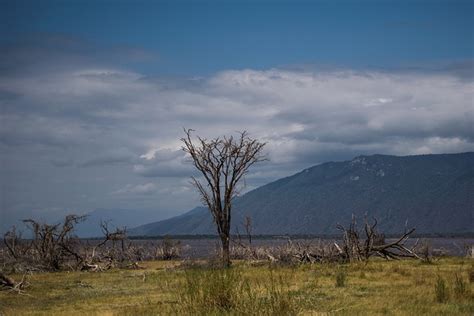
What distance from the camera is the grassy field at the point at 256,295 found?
1375 centimetres

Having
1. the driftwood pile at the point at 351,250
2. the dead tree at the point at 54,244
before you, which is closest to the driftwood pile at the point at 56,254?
the dead tree at the point at 54,244

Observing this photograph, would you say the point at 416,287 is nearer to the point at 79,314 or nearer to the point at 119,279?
the point at 79,314

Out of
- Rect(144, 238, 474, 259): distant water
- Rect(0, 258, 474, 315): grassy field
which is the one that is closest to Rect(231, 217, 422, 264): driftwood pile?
Rect(144, 238, 474, 259): distant water

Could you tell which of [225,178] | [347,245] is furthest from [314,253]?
[225,178]

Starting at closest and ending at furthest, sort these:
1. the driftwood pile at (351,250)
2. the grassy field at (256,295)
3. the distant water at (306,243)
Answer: the grassy field at (256,295), the driftwood pile at (351,250), the distant water at (306,243)

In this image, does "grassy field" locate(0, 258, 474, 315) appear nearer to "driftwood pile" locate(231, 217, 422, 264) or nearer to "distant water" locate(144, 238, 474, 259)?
"driftwood pile" locate(231, 217, 422, 264)

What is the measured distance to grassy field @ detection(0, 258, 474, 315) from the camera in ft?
45.1

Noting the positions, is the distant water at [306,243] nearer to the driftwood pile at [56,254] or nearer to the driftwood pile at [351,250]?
the driftwood pile at [351,250]

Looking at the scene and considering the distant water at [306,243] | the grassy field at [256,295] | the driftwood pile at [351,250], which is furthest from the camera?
the distant water at [306,243]

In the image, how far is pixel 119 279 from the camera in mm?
32938

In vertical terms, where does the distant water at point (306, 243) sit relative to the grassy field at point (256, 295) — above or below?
below

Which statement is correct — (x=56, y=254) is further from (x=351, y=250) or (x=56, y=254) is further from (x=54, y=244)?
(x=351, y=250)

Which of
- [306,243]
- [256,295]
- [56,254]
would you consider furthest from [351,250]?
[256,295]

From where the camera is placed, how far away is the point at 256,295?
15898 millimetres
